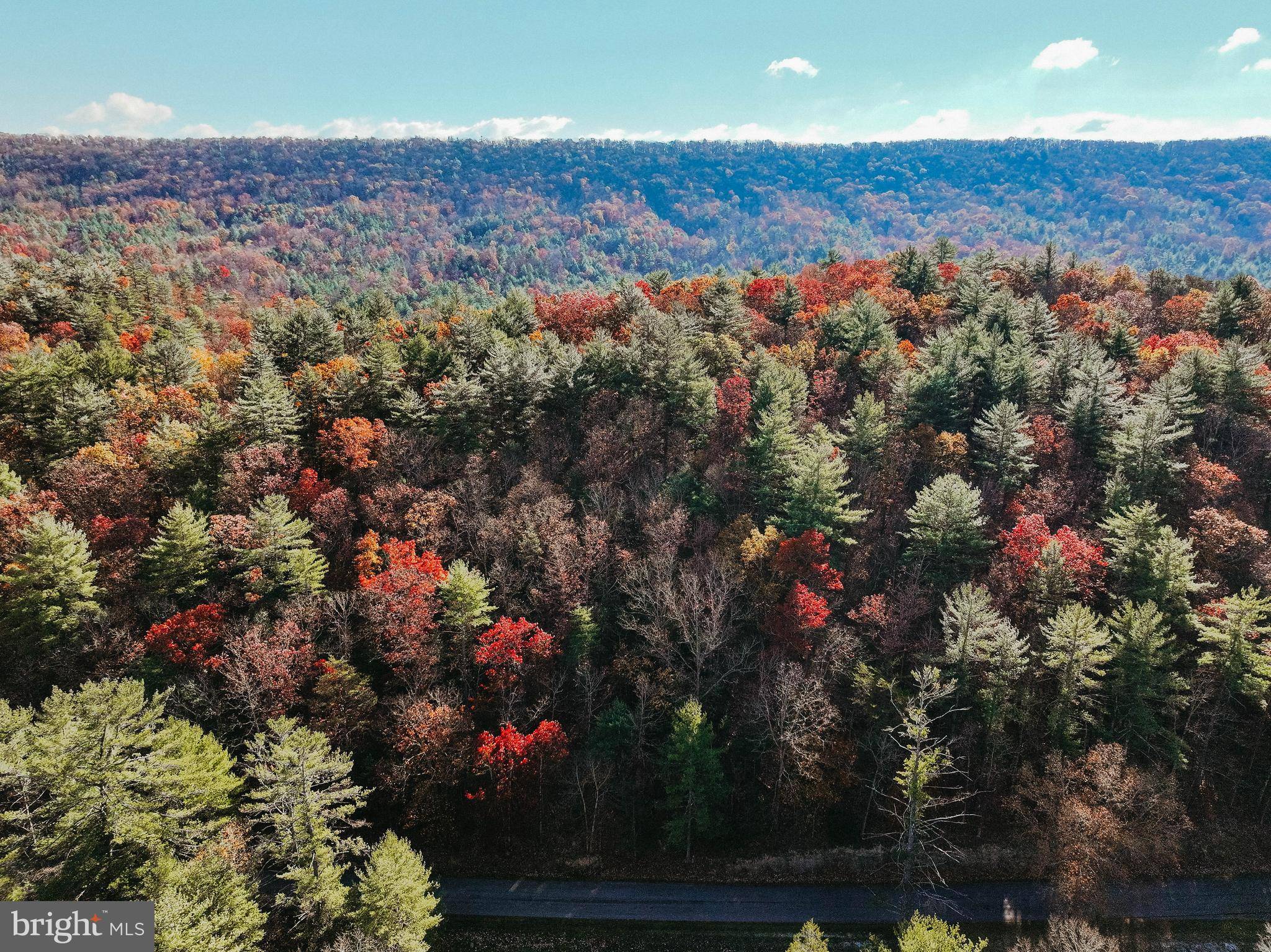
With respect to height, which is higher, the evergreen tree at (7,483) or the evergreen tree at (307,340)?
the evergreen tree at (307,340)

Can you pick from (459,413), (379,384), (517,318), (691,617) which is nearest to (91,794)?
(691,617)

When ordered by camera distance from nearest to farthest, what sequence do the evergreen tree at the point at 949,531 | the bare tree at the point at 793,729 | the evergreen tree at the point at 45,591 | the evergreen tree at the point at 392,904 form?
the evergreen tree at the point at 392,904, the bare tree at the point at 793,729, the evergreen tree at the point at 45,591, the evergreen tree at the point at 949,531

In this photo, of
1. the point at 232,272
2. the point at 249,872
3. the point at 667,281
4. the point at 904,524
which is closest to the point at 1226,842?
the point at 904,524

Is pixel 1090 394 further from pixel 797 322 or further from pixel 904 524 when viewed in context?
pixel 797 322

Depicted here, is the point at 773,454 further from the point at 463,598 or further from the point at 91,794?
the point at 91,794

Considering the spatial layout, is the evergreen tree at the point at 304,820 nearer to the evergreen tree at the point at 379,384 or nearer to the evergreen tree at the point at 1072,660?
the evergreen tree at the point at 379,384

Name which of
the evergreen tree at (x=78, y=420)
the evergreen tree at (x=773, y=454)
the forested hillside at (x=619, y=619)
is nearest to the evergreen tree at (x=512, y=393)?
the forested hillside at (x=619, y=619)
